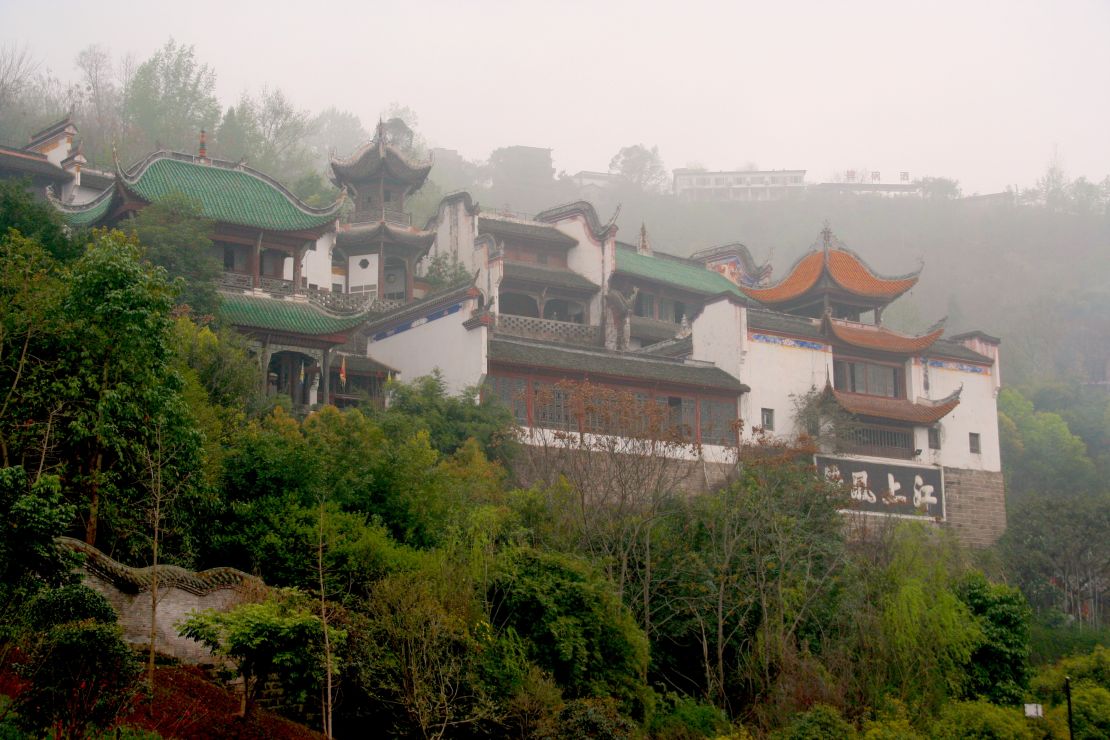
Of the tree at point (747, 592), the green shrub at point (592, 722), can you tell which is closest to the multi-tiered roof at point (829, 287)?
the tree at point (747, 592)

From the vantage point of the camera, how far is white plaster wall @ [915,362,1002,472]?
3077 cm

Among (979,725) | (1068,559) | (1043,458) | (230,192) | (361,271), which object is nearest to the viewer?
(979,725)

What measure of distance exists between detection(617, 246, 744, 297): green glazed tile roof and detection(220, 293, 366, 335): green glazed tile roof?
40.1ft

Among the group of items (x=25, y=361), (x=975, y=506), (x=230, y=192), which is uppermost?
(x=230, y=192)

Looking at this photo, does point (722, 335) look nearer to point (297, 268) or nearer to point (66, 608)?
point (297, 268)

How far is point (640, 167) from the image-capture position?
86062 millimetres

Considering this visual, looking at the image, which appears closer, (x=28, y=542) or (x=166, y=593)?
(x=28, y=542)

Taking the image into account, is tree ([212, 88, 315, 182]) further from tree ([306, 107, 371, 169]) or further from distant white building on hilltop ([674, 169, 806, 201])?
distant white building on hilltop ([674, 169, 806, 201])

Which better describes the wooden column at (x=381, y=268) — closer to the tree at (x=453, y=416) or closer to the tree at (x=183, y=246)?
the tree at (x=183, y=246)

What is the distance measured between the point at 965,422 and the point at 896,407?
2492 mm

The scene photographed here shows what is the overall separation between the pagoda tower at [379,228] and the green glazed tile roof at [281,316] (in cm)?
711

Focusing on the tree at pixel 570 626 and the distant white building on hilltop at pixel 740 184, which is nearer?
the tree at pixel 570 626

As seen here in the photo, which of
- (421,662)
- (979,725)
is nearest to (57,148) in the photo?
(421,662)

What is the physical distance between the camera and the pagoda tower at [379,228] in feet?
110
